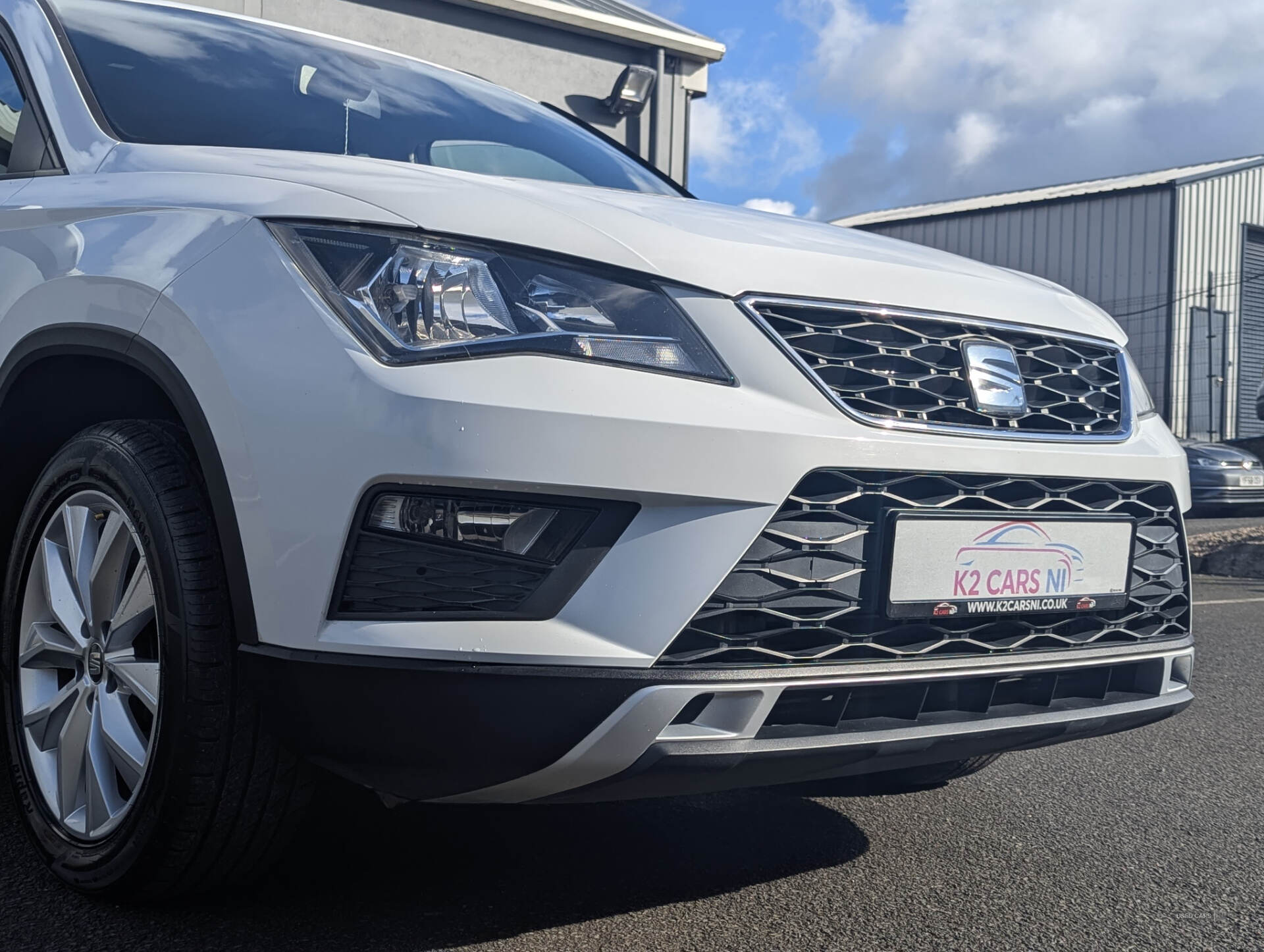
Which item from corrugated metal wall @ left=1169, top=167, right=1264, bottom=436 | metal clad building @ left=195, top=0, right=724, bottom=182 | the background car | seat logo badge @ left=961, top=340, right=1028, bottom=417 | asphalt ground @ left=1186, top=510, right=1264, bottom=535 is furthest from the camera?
corrugated metal wall @ left=1169, top=167, right=1264, bottom=436

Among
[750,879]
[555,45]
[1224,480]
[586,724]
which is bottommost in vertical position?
[750,879]

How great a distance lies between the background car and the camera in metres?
14.6

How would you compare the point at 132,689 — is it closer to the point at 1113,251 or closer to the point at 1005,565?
the point at 1005,565

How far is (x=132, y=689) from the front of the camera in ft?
6.60

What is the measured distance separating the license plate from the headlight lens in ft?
0.99

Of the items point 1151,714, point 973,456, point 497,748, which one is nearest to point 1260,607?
point 1151,714

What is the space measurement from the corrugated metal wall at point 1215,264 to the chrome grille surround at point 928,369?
80.1ft

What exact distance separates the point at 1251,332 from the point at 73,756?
29.6 meters

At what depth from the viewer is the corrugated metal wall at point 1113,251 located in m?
25.5

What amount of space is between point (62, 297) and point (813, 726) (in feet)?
4.85

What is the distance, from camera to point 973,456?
199 cm

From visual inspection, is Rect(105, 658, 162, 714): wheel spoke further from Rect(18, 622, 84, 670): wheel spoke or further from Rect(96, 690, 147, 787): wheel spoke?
Rect(18, 622, 84, 670): wheel spoke

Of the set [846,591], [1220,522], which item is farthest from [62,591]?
[1220,522]

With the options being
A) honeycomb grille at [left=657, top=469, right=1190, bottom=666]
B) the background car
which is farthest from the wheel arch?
the background car
